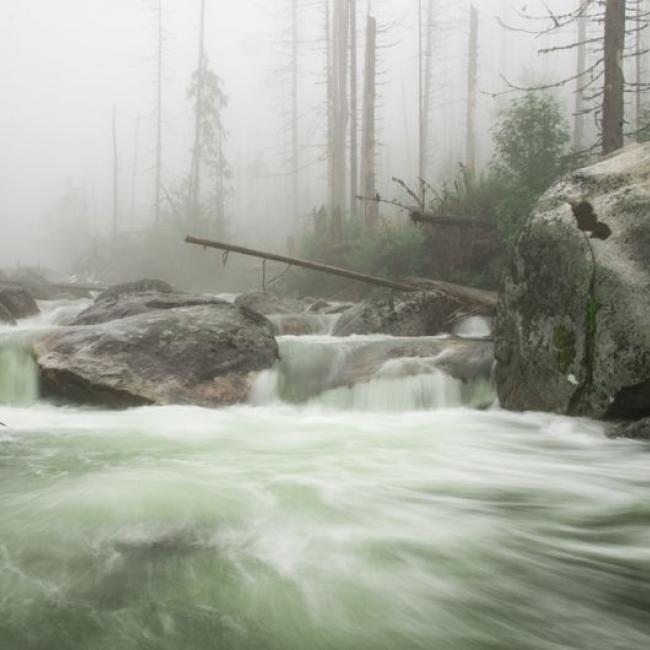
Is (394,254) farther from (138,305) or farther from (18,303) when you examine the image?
(18,303)

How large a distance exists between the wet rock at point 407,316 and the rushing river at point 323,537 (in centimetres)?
416

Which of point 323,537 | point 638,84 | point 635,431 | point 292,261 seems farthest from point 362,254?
point 323,537

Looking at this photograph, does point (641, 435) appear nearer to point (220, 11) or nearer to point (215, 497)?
point (215, 497)

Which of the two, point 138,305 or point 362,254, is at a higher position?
point 362,254

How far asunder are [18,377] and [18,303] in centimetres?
755

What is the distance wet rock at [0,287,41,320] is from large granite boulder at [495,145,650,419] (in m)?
11.3

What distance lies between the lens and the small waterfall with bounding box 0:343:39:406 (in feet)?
22.1

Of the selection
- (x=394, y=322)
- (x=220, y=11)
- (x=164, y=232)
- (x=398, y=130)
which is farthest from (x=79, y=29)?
(x=394, y=322)

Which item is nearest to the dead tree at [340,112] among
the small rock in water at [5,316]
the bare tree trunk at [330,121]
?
the bare tree trunk at [330,121]

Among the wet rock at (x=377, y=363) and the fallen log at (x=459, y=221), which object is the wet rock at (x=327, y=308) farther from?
the wet rock at (x=377, y=363)

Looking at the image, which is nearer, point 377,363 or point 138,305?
point 377,363

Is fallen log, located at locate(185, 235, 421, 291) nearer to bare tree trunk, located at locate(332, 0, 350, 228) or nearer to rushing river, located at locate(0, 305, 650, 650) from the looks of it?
rushing river, located at locate(0, 305, 650, 650)

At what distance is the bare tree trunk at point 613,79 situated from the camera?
966cm

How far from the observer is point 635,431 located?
4586 millimetres
